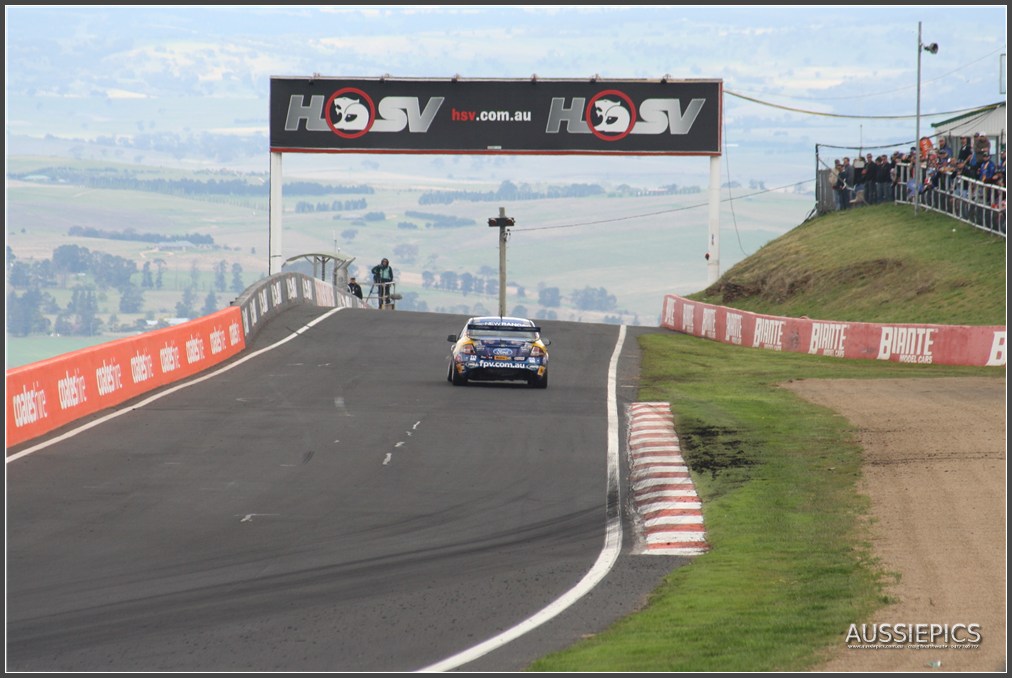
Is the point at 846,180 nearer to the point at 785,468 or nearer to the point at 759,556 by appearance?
the point at 785,468

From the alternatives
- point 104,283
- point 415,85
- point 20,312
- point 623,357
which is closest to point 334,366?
point 623,357

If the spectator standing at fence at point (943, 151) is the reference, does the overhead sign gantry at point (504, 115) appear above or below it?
above

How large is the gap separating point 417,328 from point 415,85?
1764 centimetres

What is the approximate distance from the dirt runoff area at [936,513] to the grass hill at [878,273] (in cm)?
1242

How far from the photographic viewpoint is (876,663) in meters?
9.55

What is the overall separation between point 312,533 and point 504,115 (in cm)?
4208

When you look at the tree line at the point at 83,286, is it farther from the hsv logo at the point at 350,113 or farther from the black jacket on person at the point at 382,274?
the black jacket on person at the point at 382,274


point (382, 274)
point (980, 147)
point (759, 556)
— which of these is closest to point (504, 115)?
point (382, 274)

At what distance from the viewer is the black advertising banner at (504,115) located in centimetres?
5491

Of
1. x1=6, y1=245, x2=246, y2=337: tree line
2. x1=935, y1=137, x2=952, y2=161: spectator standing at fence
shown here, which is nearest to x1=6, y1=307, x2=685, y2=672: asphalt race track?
x1=935, y1=137, x2=952, y2=161: spectator standing at fence

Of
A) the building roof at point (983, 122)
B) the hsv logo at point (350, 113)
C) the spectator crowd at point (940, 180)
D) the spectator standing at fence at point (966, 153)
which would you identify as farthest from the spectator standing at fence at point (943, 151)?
the hsv logo at point (350, 113)

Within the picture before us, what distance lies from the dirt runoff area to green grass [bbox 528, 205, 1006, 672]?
0.26 meters

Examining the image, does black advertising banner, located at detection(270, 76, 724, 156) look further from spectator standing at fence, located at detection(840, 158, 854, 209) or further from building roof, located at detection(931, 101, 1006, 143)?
building roof, located at detection(931, 101, 1006, 143)

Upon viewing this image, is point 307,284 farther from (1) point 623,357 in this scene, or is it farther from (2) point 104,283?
(2) point 104,283
